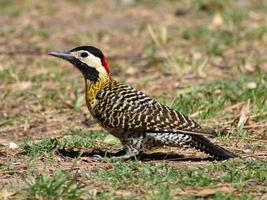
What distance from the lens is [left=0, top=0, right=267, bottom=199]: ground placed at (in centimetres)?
640

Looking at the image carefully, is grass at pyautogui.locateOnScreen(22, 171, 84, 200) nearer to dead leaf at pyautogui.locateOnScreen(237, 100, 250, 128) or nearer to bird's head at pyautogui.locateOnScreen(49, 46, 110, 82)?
bird's head at pyautogui.locateOnScreen(49, 46, 110, 82)

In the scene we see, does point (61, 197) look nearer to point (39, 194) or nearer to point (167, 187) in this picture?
point (39, 194)

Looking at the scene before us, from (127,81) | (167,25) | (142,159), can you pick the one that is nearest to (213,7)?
(167,25)

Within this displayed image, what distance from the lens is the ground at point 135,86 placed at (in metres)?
6.40

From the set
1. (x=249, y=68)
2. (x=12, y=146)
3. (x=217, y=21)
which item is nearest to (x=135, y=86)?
(x=249, y=68)

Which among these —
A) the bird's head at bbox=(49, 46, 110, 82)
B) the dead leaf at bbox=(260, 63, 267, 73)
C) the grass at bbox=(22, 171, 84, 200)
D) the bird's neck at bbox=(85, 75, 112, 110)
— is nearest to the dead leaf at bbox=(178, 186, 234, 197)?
the grass at bbox=(22, 171, 84, 200)

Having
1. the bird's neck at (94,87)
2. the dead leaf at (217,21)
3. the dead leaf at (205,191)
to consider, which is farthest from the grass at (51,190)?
the dead leaf at (217,21)

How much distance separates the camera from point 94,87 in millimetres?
7699

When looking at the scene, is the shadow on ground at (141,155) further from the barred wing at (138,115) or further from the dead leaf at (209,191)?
the dead leaf at (209,191)

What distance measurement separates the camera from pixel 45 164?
702cm

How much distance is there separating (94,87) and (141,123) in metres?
0.68

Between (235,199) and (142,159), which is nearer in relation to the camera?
(235,199)

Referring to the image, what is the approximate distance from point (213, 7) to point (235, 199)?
971cm

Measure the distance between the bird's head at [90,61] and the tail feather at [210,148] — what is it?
3.38 feet
